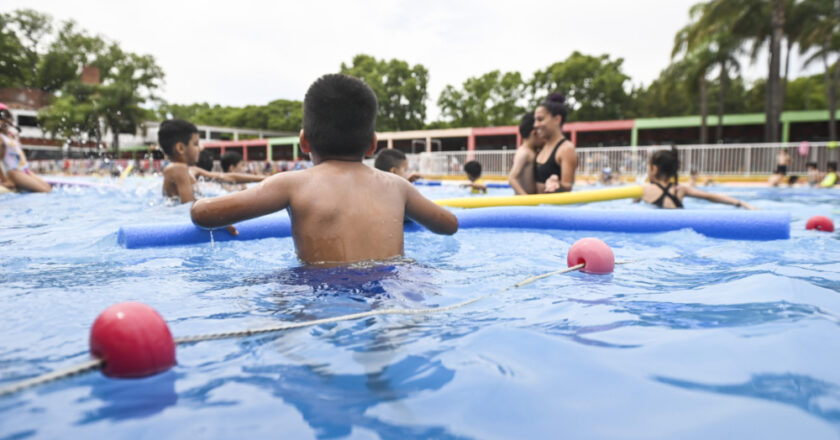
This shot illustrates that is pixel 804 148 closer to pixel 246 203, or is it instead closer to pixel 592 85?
pixel 246 203

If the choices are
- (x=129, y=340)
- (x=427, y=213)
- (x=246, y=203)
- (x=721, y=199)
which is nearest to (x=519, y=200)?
(x=721, y=199)

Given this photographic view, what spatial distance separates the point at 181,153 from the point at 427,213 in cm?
457

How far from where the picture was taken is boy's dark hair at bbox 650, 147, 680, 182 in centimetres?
580

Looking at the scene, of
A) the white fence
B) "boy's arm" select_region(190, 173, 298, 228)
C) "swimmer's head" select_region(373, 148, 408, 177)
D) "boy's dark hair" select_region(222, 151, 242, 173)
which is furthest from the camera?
the white fence

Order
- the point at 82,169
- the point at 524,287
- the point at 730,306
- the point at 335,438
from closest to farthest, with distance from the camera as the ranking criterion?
1. the point at 335,438
2. the point at 730,306
3. the point at 524,287
4. the point at 82,169

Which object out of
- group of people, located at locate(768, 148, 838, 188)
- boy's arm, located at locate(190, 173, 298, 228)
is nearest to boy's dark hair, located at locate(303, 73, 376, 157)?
boy's arm, located at locate(190, 173, 298, 228)

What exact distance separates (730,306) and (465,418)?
154 cm

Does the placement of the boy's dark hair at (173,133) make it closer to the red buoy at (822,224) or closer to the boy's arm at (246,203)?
the boy's arm at (246,203)

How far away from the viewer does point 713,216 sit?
15.6 feet

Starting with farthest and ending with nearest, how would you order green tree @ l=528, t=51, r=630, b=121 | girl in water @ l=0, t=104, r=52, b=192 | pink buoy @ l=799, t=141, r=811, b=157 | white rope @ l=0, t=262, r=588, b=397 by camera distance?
green tree @ l=528, t=51, r=630, b=121, pink buoy @ l=799, t=141, r=811, b=157, girl in water @ l=0, t=104, r=52, b=192, white rope @ l=0, t=262, r=588, b=397

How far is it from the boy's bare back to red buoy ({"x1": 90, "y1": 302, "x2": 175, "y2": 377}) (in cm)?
95

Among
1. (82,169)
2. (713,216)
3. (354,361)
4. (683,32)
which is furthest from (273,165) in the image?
(354,361)

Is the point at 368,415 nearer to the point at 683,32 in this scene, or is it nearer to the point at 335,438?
the point at 335,438

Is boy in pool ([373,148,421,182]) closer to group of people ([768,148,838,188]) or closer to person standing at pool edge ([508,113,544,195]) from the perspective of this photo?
person standing at pool edge ([508,113,544,195])
